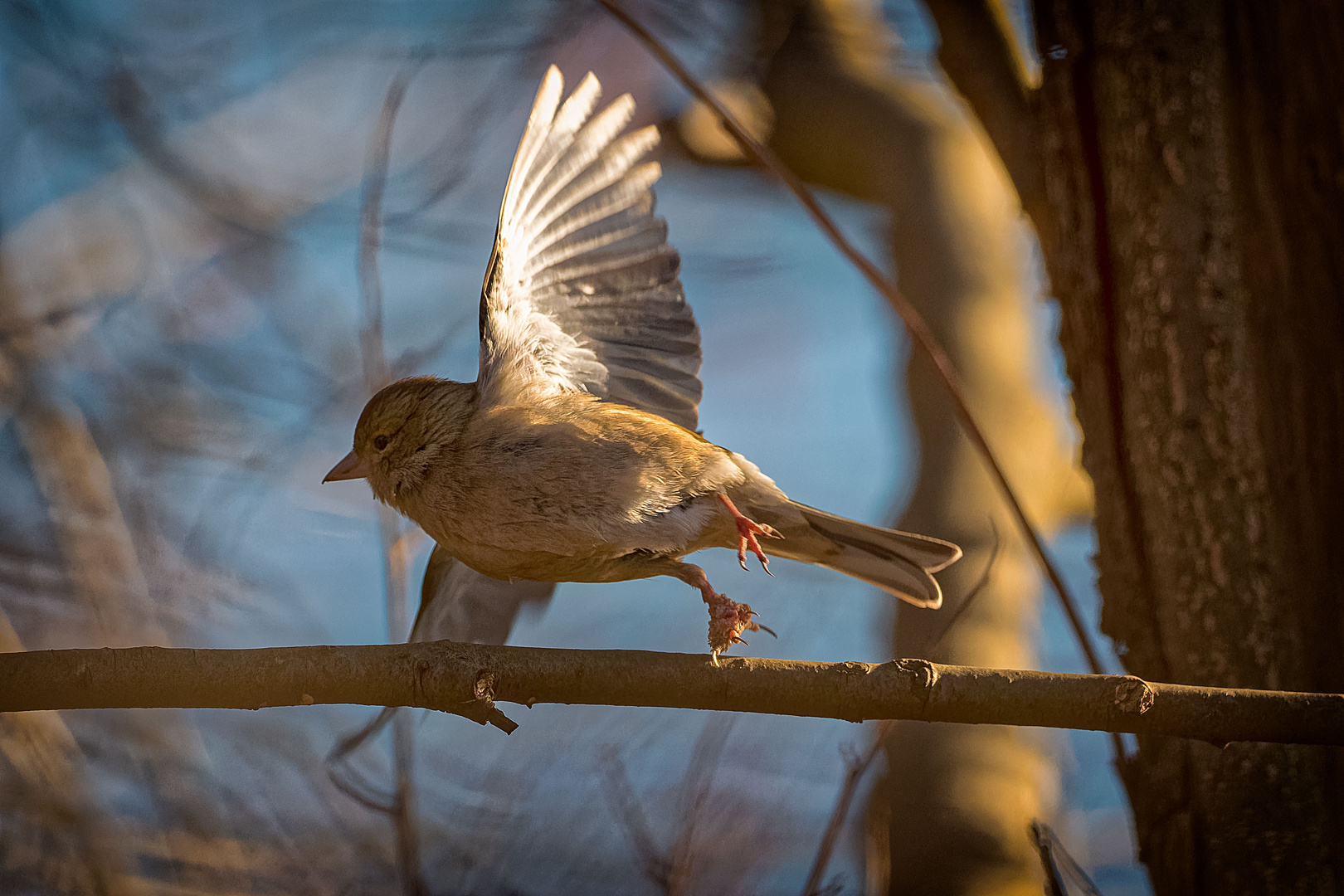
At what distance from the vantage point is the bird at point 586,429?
267 centimetres

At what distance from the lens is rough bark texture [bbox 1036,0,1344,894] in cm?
255

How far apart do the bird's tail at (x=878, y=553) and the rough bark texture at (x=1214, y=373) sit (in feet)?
1.79

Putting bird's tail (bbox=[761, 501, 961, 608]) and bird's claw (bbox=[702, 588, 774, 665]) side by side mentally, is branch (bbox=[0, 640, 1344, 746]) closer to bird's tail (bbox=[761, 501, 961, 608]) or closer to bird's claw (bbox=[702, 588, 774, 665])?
bird's claw (bbox=[702, 588, 774, 665])

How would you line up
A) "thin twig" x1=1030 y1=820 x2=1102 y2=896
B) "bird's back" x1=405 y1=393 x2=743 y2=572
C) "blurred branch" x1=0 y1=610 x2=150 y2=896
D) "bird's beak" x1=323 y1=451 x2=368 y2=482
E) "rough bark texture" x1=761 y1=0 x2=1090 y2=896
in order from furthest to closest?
"rough bark texture" x1=761 y1=0 x2=1090 y2=896 < "bird's beak" x1=323 y1=451 x2=368 y2=482 < "bird's back" x1=405 y1=393 x2=743 y2=572 < "blurred branch" x1=0 y1=610 x2=150 y2=896 < "thin twig" x1=1030 y1=820 x2=1102 y2=896

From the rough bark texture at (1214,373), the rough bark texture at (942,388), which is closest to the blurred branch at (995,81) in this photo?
the rough bark texture at (1214,373)

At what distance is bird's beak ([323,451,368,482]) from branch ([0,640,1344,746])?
3.92 feet

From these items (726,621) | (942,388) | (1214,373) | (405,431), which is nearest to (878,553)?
(726,621)

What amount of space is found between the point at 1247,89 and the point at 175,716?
3941mm

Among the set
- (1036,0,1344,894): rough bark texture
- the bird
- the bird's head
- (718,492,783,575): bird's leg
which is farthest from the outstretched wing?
(1036,0,1344,894): rough bark texture

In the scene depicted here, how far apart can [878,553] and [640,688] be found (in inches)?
56.3

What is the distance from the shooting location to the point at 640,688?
211cm

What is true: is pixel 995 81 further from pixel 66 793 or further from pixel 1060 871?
pixel 66 793

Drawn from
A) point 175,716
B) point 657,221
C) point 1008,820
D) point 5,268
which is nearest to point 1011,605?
point 1008,820

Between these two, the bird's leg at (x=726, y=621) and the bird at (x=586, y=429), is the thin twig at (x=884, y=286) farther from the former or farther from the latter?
the bird's leg at (x=726, y=621)
